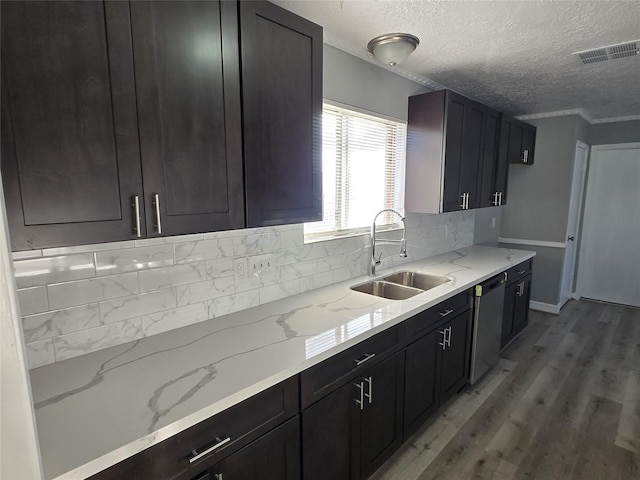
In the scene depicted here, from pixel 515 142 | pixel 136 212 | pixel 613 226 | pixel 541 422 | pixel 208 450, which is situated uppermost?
pixel 515 142

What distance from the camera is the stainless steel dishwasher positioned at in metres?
2.64

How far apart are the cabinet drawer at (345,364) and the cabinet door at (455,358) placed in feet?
2.19

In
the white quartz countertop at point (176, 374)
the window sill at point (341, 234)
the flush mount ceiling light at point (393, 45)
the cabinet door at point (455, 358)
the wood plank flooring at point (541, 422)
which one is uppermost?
the flush mount ceiling light at point (393, 45)

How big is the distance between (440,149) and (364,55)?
0.95 m

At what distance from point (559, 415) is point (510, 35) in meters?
2.63

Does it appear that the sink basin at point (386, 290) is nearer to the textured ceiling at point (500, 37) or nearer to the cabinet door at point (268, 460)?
the cabinet door at point (268, 460)

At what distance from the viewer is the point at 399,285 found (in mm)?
2508

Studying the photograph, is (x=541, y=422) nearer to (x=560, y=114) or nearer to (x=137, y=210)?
(x=137, y=210)

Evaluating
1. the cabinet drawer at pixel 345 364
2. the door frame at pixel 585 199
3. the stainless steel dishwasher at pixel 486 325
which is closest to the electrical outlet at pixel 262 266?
the cabinet drawer at pixel 345 364

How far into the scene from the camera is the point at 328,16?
190 cm

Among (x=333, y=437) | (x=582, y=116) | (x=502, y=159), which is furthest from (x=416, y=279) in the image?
(x=582, y=116)

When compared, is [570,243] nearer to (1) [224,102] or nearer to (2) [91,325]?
(1) [224,102]

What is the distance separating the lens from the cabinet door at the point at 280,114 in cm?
137

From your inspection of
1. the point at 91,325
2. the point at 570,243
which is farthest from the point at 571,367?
the point at 91,325
